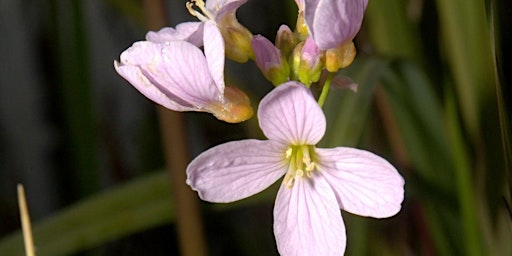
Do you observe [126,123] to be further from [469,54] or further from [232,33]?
[232,33]

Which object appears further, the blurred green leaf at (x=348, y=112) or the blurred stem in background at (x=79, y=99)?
the blurred stem in background at (x=79, y=99)

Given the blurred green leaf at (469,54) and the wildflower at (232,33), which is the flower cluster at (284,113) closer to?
the wildflower at (232,33)

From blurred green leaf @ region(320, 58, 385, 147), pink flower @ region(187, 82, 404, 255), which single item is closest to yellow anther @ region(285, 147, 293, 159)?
pink flower @ region(187, 82, 404, 255)

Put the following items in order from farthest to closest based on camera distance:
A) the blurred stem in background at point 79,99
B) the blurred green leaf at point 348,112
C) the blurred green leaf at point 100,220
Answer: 1. the blurred stem in background at point 79,99
2. the blurred green leaf at point 100,220
3. the blurred green leaf at point 348,112

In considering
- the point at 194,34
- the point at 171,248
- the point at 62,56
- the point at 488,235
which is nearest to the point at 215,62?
the point at 194,34

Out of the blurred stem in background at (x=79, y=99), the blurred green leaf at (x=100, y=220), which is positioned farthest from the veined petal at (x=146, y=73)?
the blurred stem in background at (x=79, y=99)

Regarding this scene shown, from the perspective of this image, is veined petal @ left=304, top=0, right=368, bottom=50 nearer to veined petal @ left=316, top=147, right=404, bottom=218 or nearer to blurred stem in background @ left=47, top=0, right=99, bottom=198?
veined petal @ left=316, top=147, right=404, bottom=218

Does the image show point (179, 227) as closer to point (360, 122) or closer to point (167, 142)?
point (167, 142)
